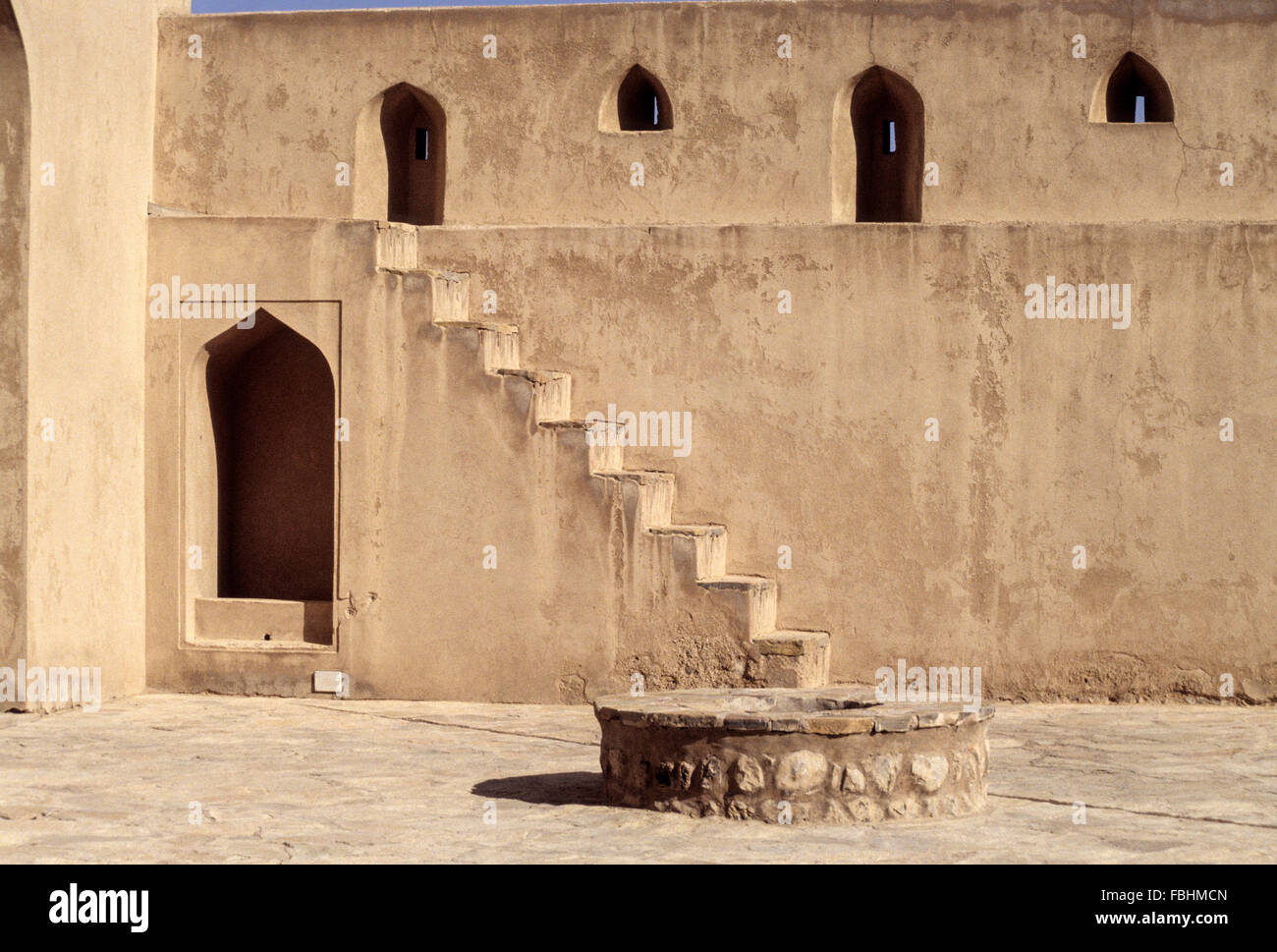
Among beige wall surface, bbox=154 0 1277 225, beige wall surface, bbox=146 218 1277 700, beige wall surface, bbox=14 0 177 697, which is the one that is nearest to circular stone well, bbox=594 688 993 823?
beige wall surface, bbox=146 218 1277 700

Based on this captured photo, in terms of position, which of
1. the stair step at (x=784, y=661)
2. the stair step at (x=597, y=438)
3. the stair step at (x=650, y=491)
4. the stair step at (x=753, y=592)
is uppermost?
the stair step at (x=597, y=438)

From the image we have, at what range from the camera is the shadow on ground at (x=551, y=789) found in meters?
7.61

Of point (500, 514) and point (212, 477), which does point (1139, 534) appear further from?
point (212, 477)

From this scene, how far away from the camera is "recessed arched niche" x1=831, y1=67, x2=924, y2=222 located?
1196cm

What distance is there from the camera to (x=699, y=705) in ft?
25.1

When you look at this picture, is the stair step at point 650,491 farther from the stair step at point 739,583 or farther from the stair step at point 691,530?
the stair step at point 739,583

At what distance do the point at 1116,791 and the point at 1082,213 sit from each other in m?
5.04

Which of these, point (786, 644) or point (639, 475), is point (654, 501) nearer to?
point (639, 475)

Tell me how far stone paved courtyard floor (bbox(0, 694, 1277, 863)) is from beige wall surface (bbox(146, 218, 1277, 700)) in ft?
1.68

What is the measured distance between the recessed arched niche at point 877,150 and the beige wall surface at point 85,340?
190 inches

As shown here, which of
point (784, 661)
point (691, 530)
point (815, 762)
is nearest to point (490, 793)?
point (815, 762)

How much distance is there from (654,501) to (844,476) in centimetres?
129

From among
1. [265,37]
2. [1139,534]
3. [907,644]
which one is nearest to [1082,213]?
[1139,534]

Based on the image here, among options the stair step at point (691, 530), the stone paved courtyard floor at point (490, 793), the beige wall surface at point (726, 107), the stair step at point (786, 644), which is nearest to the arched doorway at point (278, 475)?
the beige wall surface at point (726, 107)
